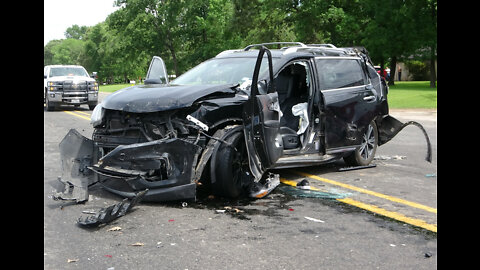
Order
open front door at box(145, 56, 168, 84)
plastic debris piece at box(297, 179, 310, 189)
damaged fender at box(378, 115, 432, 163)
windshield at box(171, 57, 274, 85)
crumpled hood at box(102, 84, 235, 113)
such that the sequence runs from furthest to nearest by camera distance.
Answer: damaged fender at box(378, 115, 432, 163) → open front door at box(145, 56, 168, 84) → windshield at box(171, 57, 274, 85) → plastic debris piece at box(297, 179, 310, 189) → crumpled hood at box(102, 84, 235, 113)

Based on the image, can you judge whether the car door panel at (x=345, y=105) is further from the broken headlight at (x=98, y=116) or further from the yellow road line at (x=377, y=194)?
the broken headlight at (x=98, y=116)

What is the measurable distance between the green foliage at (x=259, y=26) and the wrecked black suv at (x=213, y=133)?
33648 millimetres

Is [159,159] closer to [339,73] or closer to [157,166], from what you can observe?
[157,166]

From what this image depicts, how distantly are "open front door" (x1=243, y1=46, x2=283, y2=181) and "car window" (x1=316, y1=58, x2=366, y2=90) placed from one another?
1545 mm

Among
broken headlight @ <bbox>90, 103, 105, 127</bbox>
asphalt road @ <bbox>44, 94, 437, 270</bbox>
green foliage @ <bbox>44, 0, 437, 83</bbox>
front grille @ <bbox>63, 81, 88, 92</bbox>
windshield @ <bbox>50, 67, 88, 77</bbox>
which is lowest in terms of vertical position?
asphalt road @ <bbox>44, 94, 437, 270</bbox>

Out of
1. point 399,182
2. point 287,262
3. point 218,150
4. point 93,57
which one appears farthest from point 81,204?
point 93,57

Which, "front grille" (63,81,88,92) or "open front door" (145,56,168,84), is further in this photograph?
"front grille" (63,81,88,92)

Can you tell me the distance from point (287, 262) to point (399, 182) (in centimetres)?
361

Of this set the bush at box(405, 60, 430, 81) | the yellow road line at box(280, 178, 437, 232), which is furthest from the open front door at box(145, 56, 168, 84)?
the bush at box(405, 60, 430, 81)

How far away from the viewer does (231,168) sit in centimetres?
569

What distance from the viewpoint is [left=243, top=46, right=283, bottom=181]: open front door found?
576 cm

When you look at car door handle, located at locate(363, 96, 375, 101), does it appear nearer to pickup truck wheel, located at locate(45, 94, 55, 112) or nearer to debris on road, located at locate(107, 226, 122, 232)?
debris on road, located at locate(107, 226, 122, 232)

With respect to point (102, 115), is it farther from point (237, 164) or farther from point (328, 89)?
point (328, 89)
